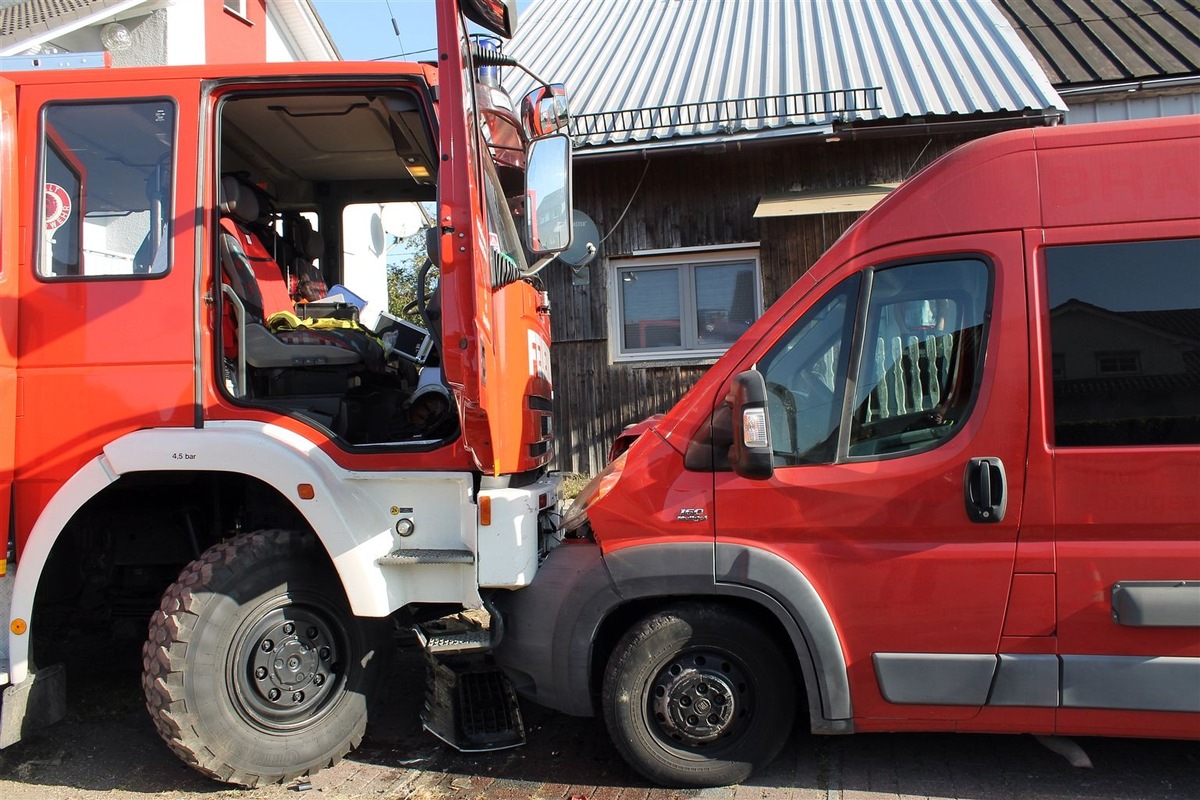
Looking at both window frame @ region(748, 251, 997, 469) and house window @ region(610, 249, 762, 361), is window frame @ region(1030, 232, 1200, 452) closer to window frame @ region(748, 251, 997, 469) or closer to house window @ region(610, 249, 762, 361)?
window frame @ region(748, 251, 997, 469)

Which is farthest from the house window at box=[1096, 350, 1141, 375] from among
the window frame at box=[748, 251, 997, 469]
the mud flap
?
the mud flap

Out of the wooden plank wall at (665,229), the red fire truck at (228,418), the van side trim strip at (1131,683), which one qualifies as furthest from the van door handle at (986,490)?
the wooden plank wall at (665,229)

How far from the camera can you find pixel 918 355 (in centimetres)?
299

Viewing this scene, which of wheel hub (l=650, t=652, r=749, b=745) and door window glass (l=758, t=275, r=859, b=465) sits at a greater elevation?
door window glass (l=758, t=275, r=859, b=465)

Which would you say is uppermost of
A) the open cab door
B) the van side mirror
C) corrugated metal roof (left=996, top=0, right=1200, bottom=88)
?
corrugated metal roof (left=996, top=0, right=1200, bottom=88)

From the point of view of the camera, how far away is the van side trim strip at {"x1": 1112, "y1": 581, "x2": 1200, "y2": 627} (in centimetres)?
→ 272

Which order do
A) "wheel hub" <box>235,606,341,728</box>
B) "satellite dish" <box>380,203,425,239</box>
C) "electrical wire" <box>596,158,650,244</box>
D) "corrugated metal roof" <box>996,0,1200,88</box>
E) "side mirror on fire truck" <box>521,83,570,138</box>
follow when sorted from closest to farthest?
"wheel hub" <box>235,606,341,728</box> → "side mirror on fire truck" <box>521,83,570,138</box> → "corrugated metal roof" <box>996,0,1200,88</box> → "electrical wire" <box>596,158,650,244</box> → "satellite dish" <box>380,203,425,239</box>

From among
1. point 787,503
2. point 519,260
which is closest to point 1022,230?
point 787,503

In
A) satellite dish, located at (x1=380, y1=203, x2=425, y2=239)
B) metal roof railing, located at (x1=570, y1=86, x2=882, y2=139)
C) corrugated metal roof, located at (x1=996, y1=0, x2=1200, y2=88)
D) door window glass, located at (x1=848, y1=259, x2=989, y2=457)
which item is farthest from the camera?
satellite dish, located at (x1=380, y1=203, x2=425, y2=239)

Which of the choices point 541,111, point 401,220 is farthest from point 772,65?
point 541,111

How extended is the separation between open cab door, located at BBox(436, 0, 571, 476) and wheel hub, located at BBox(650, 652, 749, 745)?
1070 millimetres

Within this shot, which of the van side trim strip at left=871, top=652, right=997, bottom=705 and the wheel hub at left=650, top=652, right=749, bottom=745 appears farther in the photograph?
the wheel hub at left=650, top=652, right=749, bottom=745

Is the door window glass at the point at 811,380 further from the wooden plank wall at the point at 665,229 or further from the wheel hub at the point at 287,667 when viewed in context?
A: the wooden plank wall at the point at 665,229

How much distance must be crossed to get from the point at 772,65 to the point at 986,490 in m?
6.89
